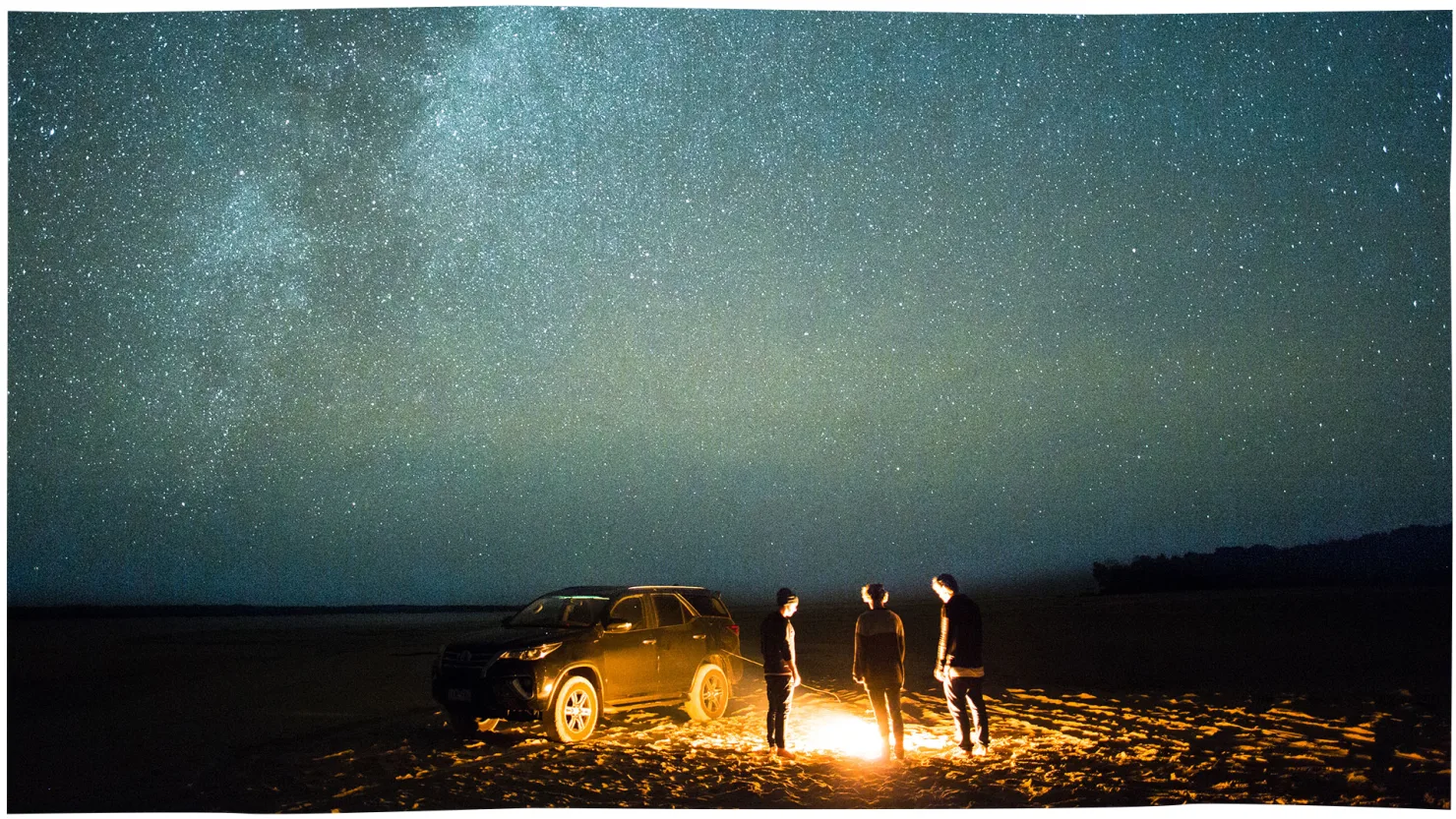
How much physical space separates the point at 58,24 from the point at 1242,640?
20340 mm

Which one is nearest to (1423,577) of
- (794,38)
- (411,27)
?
(794,38)

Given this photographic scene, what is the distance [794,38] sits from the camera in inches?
444

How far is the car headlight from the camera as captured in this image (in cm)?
907

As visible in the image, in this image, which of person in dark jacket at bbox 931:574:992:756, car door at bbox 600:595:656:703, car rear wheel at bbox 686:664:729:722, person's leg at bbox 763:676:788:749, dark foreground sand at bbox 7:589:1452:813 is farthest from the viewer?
car rear wheel at bbox 686:664:729:722

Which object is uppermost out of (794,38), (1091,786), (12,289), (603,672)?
(794,38)

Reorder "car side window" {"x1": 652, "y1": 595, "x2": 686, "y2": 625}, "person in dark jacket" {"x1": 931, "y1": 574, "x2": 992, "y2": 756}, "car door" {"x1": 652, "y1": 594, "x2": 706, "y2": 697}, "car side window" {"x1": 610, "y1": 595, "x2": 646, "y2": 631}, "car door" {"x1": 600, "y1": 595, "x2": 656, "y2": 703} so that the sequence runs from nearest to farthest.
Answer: "person in dark jacket" {"x1": 931, "y1": 574, "x2": 992, "y2": 756}, "car door" {"x1": 600, "y1": 595, "x2": 656, "y2": 703}, "car side window" {"x1": 610, "y1": 595, "x2": 646, "y2": 631}, "car door" {"x1": 652, "y1": 594, "x2": 706, "y2": 697}, "car side window" {"x1": 652, "y1": 595, "x2": 686, "y2": 625}

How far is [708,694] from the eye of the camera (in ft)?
34.5

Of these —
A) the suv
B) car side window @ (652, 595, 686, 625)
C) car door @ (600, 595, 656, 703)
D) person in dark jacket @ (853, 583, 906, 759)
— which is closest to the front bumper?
the suv

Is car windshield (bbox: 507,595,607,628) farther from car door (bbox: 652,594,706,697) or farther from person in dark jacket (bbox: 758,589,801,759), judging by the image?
person in dark jacket (bbox: 758,589,801,759)

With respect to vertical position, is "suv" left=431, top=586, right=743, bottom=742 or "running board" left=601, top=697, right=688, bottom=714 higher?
"suv" left=431, top=586, right=743, bottom=742

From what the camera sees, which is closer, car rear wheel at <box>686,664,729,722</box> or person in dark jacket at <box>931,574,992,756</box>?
person in dark jacket at <box>931,574,992,756</box>

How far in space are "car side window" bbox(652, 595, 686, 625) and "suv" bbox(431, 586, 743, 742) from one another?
1cm

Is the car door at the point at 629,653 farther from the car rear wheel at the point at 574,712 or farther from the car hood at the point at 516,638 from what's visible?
the car hood at the point at 516,638

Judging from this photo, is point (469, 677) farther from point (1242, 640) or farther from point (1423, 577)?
point (1242, 640)
